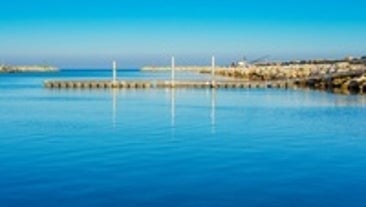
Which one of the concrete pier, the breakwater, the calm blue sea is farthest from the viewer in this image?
the concrete pier

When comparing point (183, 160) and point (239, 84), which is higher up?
point (239, 84)

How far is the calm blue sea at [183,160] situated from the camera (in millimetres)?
15078

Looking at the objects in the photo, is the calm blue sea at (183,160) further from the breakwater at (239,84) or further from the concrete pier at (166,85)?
the concrete pier at (166,85)

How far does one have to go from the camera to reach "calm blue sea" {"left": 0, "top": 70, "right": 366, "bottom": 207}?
1508cm

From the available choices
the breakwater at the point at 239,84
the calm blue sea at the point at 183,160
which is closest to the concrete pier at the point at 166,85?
the breakwater at the point at 239,84

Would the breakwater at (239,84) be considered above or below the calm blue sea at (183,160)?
above

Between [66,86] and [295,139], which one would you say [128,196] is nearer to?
[295,139]

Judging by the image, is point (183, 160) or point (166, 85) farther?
point (166, 85)

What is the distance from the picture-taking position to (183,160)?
2022cm

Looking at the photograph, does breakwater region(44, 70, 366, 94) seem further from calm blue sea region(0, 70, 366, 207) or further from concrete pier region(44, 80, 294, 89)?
calm blue sea region(0, 70, 366, 207)

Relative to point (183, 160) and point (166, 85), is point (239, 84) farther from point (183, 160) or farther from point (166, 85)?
point (183, 160)

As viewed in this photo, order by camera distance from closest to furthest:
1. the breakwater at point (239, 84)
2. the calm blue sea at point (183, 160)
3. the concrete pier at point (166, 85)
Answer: the calm blue sea at point (183, 160) → the breakwater at point (239, 84) → the concrete pier at point (166, 85)

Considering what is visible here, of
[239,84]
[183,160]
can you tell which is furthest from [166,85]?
[183,160]

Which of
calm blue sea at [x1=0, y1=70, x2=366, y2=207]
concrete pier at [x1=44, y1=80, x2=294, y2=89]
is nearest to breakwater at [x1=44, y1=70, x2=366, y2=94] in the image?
concrete pier at [x1=44, y1=80, x2=294, y2=89]
